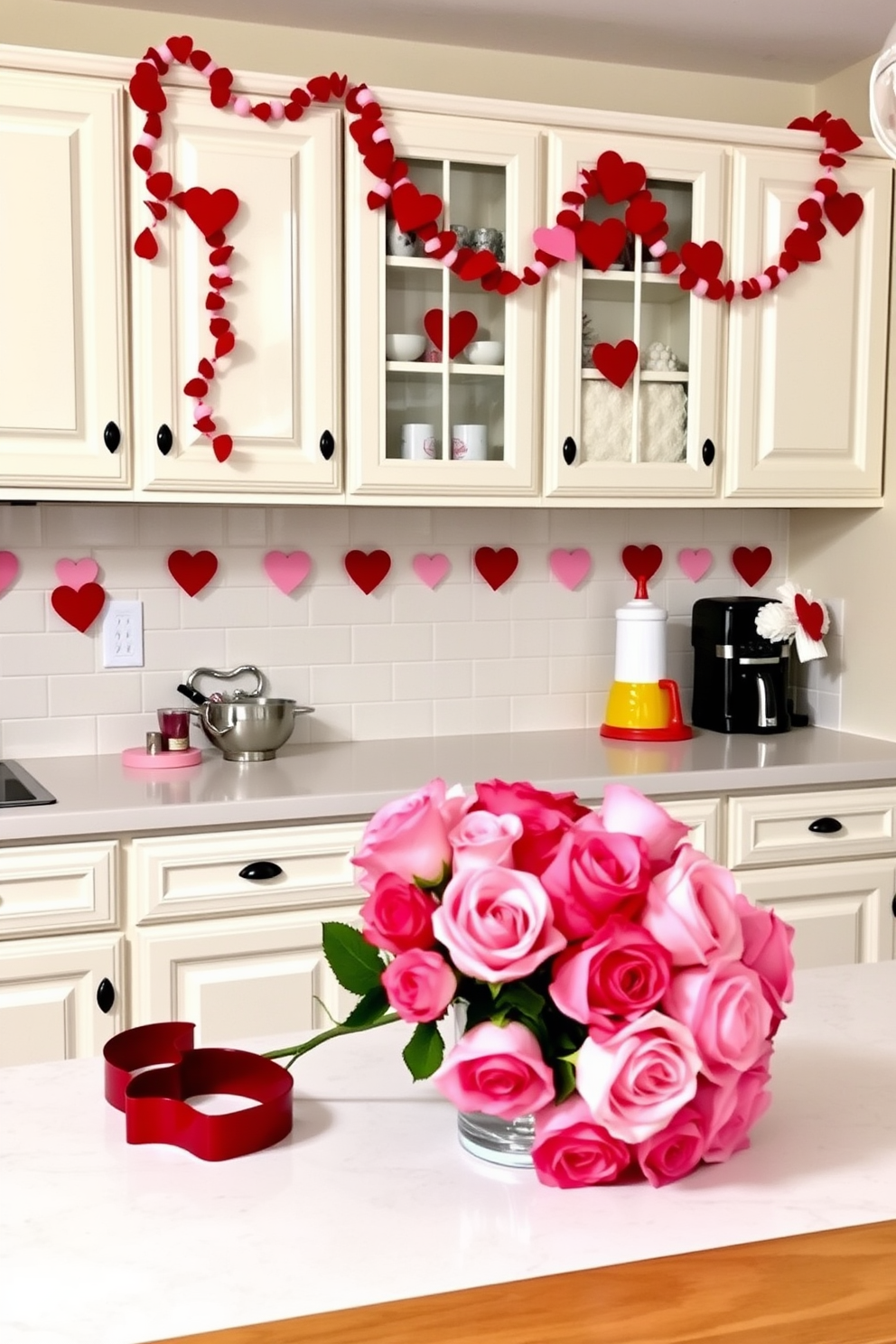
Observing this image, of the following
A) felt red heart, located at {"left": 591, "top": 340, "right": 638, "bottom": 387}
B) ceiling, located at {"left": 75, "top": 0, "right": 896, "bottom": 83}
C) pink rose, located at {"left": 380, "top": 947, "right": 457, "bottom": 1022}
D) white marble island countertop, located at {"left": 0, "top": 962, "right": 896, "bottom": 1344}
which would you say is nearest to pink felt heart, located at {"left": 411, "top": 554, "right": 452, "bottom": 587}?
felt red heart, located at {"left": 591, "top": 340, "right": 638, "bottom": 387}

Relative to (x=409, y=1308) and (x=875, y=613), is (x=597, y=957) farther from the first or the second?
(x=875, y=613)

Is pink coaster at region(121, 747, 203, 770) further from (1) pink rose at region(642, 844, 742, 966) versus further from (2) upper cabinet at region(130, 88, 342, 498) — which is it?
(1) pink rose at region(642, 844, 742, 966)

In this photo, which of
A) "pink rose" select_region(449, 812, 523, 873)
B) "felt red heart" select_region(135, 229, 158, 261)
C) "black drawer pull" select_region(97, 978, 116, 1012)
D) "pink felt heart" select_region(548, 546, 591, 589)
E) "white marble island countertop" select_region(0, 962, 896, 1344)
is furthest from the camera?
"pink felt heart" select_region(548, 546, 591, 589)

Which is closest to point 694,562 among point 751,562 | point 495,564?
point 751,562

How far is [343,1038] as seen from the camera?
1353 millimetres

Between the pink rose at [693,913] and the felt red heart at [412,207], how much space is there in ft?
6.96

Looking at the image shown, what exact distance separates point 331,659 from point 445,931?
2314mm

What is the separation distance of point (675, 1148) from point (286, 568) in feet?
7.56

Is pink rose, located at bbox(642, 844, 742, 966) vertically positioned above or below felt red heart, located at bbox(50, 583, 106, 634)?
below

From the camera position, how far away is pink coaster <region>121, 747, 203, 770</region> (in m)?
2.85

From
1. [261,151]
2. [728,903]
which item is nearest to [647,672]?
[261,151]

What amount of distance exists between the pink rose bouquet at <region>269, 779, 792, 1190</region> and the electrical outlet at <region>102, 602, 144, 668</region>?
2135mm

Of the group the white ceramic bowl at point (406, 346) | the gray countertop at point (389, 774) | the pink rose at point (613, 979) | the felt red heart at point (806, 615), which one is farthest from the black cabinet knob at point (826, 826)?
the pink rose at point (613, 979)

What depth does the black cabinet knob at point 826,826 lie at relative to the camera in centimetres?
302
